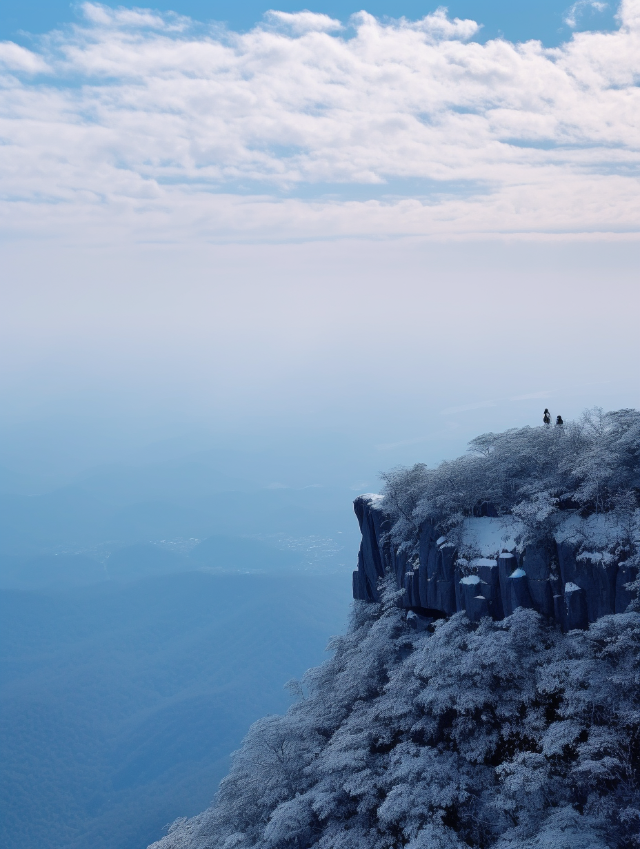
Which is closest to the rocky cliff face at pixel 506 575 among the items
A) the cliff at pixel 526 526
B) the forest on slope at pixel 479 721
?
the cliff at pixel 526 526

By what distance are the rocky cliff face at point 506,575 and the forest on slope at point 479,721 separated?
895 millimetres

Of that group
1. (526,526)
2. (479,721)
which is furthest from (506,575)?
(479,721)

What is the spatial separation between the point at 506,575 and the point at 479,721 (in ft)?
25.1

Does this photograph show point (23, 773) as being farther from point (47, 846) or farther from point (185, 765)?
point (185, 765)

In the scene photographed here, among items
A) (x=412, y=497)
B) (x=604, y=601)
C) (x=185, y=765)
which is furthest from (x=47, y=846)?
(x=604, y=601)

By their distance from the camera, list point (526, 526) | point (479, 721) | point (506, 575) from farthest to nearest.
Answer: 1. point (526, 526)
2. point (506, 575)
3. point (479, 721)

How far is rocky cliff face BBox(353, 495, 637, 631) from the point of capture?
2984 centimetres

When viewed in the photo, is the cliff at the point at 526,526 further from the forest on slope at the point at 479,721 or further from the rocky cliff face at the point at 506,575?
the forest on slope at the point at 479,721

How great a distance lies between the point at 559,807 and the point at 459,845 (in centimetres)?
444

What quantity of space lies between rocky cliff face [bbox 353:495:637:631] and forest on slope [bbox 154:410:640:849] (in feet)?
2.94

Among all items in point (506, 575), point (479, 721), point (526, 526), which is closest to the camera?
point (479, 721)

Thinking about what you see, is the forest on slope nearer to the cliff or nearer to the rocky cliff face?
the cliff

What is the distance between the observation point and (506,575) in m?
33.3

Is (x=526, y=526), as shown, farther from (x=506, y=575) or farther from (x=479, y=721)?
(x=479, y=721)
